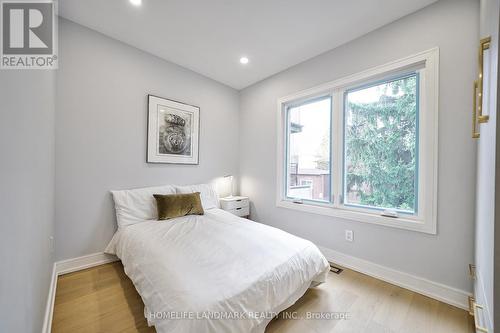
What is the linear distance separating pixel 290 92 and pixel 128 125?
2.32 metres

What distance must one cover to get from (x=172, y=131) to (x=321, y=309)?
9.02ft

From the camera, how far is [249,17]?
2029 mm

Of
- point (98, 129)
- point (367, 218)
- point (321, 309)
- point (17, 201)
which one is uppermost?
point (98, 129)

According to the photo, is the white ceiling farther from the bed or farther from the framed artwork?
the bed

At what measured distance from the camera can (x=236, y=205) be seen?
3.38m

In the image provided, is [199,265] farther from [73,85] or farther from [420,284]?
[73,85]

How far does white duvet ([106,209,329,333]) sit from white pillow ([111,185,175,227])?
0.17 m

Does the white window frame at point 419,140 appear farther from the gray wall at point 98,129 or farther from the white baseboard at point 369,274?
the gray wall at point 98,129

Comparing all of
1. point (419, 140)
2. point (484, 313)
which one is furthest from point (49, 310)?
point (419, 140)

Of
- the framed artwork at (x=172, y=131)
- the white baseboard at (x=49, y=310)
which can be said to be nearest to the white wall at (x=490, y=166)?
the white baseboard at (x=49, y=310)

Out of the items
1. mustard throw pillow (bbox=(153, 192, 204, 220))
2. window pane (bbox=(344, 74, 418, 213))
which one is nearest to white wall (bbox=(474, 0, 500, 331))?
window pane (bbox=(344, 74, 418, 213))

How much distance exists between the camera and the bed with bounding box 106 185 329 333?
41.3 inches

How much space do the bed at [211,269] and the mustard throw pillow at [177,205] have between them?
0.13 m

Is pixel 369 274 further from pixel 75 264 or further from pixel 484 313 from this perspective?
pixel 75 264
